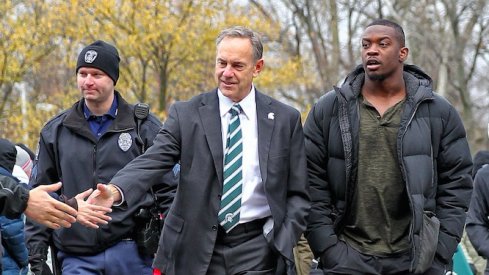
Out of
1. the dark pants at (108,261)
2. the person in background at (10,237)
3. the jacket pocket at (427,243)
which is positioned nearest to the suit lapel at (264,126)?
the jacket pocket at (427,243)

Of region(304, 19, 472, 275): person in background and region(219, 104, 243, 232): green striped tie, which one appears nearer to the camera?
region(219, 104, 243, 232): green striped tie

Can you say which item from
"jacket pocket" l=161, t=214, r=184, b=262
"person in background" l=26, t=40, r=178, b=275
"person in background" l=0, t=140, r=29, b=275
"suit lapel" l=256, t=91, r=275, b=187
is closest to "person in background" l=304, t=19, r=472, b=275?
"suit lapel" l=256, t=91, r=275, b=187

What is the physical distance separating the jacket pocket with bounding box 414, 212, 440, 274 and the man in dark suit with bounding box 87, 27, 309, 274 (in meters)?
0.71

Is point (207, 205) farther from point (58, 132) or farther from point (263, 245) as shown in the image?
point (58, 132)

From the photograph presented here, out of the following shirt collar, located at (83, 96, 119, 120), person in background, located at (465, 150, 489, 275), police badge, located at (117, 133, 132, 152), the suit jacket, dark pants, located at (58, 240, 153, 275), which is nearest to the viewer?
the suit jacket

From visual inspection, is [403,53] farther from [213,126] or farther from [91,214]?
[91,214]

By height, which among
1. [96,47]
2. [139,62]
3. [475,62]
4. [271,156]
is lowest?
[475,62]

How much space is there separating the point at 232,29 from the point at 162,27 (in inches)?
565

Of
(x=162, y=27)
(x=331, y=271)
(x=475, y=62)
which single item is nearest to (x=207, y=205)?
(x=331, y=271)

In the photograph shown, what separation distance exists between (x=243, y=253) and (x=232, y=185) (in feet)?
1.31

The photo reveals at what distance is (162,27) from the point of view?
65.7 feet

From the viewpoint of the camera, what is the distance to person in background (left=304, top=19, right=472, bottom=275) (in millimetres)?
5762

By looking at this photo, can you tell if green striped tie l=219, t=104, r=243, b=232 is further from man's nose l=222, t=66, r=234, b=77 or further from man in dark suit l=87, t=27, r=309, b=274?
man's nose l=222, t=66, r=234, b=77

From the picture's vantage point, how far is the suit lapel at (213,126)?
5613mm
